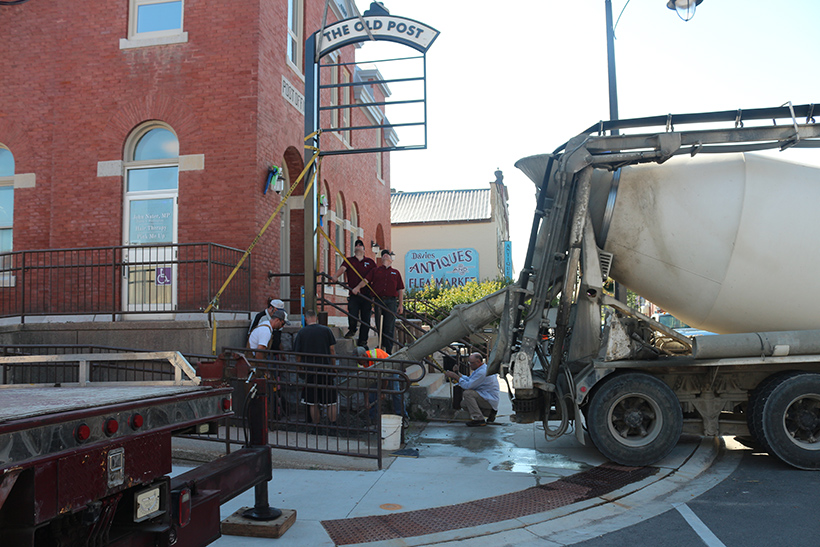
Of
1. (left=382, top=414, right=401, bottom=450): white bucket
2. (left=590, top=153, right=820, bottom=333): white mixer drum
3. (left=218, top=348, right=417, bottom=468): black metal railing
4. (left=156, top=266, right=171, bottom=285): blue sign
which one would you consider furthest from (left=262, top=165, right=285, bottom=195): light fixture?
(left=590, top=153, right=820, bottom=333): white mixer drum

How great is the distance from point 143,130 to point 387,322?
596 centimetres

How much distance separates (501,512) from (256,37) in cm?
948

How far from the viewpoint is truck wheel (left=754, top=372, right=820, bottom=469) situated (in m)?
6.89

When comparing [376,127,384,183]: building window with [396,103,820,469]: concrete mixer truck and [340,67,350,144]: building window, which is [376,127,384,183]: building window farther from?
[396,103,820,469]: concrete mixer truck

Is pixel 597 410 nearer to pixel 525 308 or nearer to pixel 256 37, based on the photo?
pixel 525 308

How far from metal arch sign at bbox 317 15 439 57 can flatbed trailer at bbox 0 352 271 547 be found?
761 cm

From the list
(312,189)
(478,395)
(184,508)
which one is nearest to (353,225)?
(312,189)

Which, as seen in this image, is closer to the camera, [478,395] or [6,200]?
A: [478,395]

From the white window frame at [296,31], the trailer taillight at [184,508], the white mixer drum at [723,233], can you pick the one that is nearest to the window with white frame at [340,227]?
the white window frame at [296,31]

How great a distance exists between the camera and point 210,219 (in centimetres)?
1134

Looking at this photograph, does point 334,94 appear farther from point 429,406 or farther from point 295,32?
point 429,406

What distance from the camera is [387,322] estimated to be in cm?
1155

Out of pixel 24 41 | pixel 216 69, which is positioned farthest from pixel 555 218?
pixel 24 41

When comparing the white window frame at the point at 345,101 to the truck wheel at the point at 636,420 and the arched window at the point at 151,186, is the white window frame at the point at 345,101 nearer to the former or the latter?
the arched window at the point at 151,186
